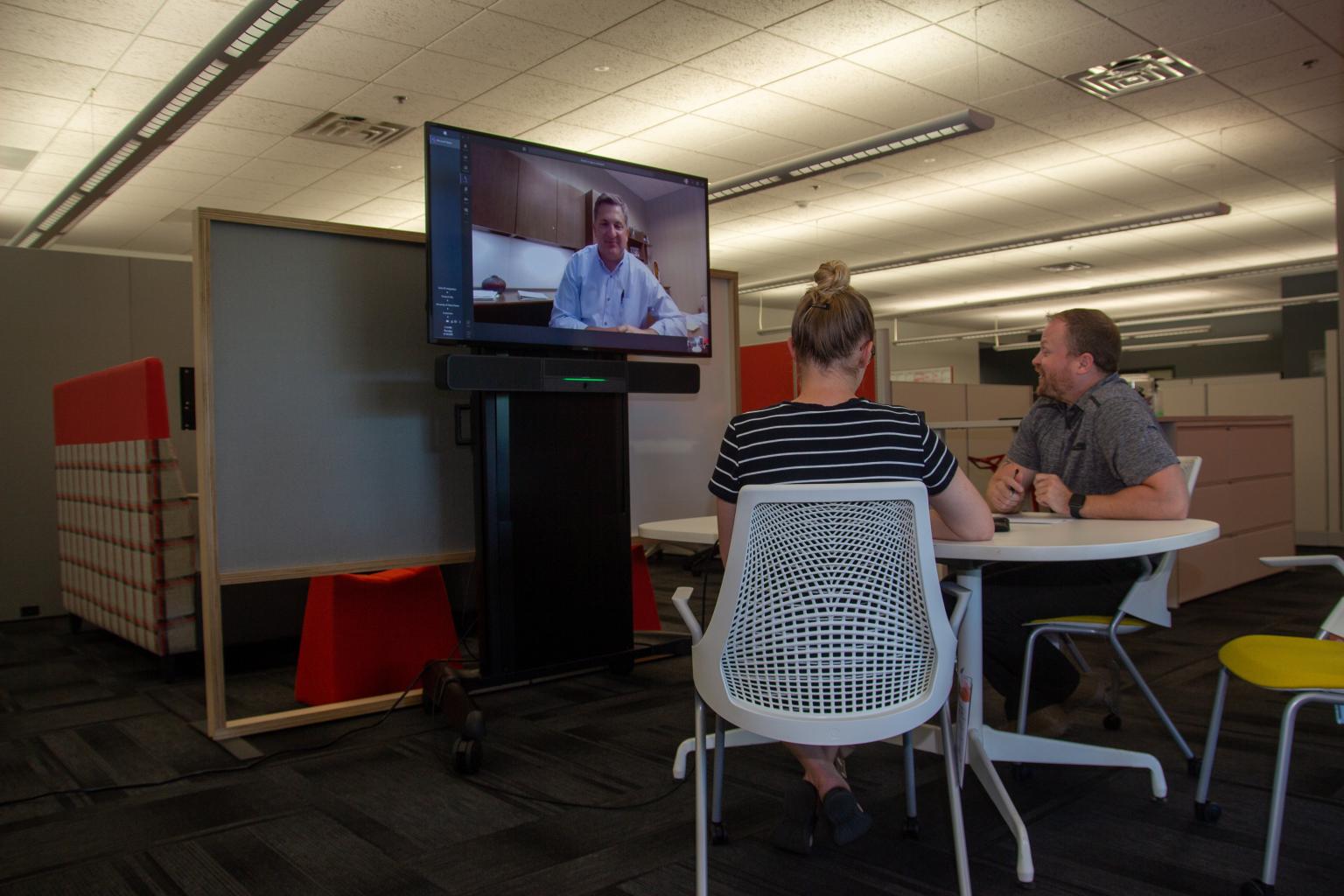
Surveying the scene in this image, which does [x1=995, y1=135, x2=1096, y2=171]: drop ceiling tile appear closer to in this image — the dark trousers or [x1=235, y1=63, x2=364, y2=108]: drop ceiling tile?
[x1=235, y1=63, x2=364, y2=108]: drop ceiling tile

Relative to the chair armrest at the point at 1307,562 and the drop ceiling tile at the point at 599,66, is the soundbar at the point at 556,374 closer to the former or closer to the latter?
the chair armrest at the point at 1307,562

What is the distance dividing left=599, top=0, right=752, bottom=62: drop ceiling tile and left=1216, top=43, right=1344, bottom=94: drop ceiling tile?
3028 mm

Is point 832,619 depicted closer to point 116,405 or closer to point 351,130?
point 116,405

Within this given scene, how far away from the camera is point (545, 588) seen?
110 inches

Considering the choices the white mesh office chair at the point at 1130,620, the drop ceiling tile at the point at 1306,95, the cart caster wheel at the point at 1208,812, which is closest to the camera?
the cart caster wheel at the point at 1208,812

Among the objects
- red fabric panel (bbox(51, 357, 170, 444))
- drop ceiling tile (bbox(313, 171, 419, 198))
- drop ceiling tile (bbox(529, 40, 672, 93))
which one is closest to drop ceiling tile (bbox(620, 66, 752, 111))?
drop ceiling tile (bbox(529, 40, 672, 93))

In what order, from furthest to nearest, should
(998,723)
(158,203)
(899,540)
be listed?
1. (158,203)
2. (998,723)
3. (899,540)

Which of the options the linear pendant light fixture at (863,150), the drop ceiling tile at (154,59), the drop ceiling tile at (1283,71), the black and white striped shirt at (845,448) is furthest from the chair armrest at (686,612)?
the drop ceiling tile at (1283,71)

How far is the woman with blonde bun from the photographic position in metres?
1.56

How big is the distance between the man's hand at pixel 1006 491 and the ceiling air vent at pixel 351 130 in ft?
16.4

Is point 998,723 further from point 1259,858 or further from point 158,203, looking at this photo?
point 158,203

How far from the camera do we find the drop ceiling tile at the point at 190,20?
4.45 meters

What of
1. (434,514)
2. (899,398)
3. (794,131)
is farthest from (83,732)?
(794,131)

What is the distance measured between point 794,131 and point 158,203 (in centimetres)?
521
